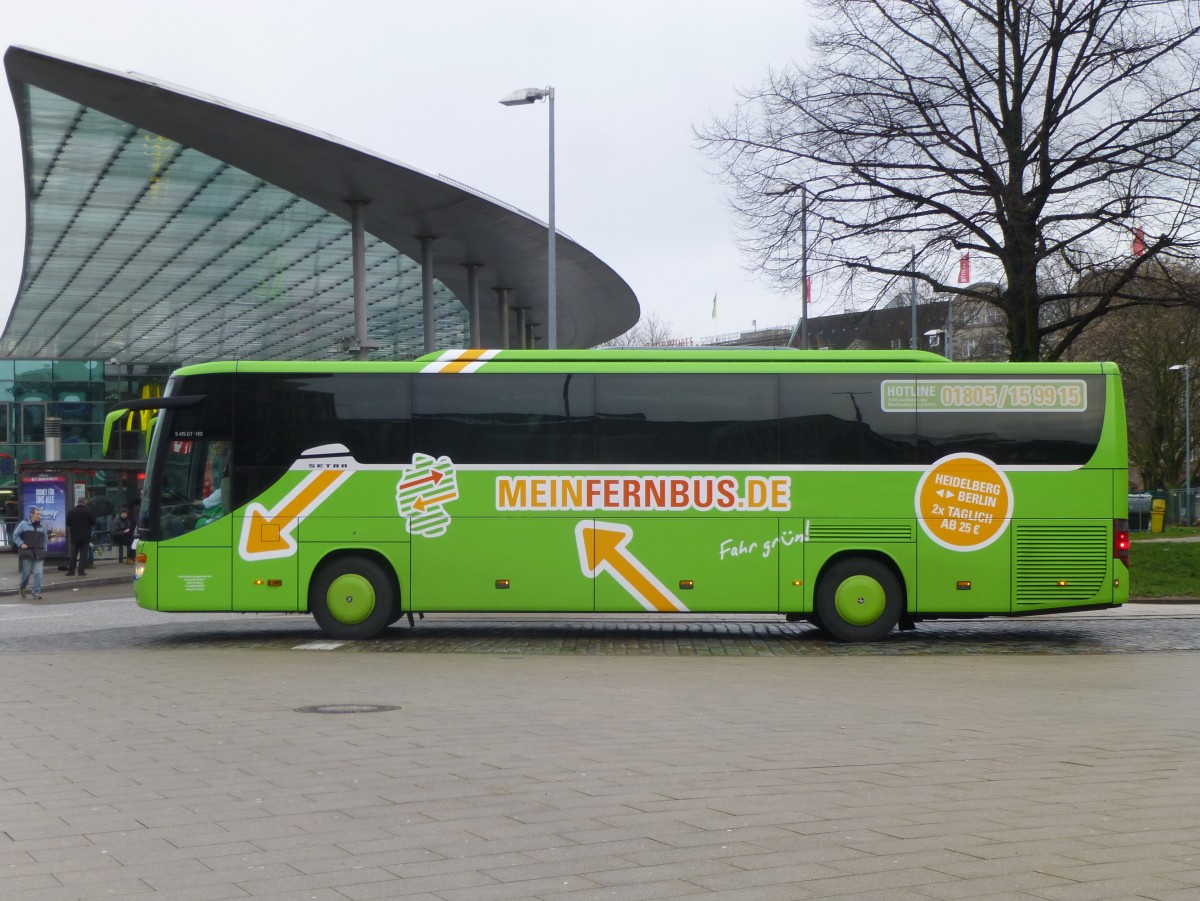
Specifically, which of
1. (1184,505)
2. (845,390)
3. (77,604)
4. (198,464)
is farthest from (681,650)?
(1184,505)

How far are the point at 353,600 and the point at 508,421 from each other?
9.30 feet

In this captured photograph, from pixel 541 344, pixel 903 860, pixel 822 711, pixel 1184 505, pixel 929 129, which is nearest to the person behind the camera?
pixel 903 860

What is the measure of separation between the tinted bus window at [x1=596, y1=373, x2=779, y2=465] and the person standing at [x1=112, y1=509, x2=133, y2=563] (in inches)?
819

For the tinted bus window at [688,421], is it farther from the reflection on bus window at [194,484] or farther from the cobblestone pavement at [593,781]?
the reflection on bus window at [194,484]

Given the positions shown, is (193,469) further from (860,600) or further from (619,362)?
(860,600)

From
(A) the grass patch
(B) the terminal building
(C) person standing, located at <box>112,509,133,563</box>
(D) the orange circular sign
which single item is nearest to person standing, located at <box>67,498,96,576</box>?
(C) person standing, located at <box>112,509,133,563</box>

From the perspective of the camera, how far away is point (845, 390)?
1667cm

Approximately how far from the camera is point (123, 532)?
1359 inches

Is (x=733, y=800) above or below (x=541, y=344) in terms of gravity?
below

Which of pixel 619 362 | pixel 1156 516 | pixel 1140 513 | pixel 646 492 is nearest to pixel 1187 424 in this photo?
pixel 1156 516

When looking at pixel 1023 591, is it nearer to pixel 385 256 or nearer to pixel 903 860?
pixel 903 860

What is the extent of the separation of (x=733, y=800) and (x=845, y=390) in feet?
34.1

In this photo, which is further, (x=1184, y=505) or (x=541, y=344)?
(x=541, y=344)

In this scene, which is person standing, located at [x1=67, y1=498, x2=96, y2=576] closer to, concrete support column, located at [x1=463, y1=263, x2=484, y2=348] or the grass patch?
concrete support column, located at [x1=463, y1=263, x2=484, y2=348]
